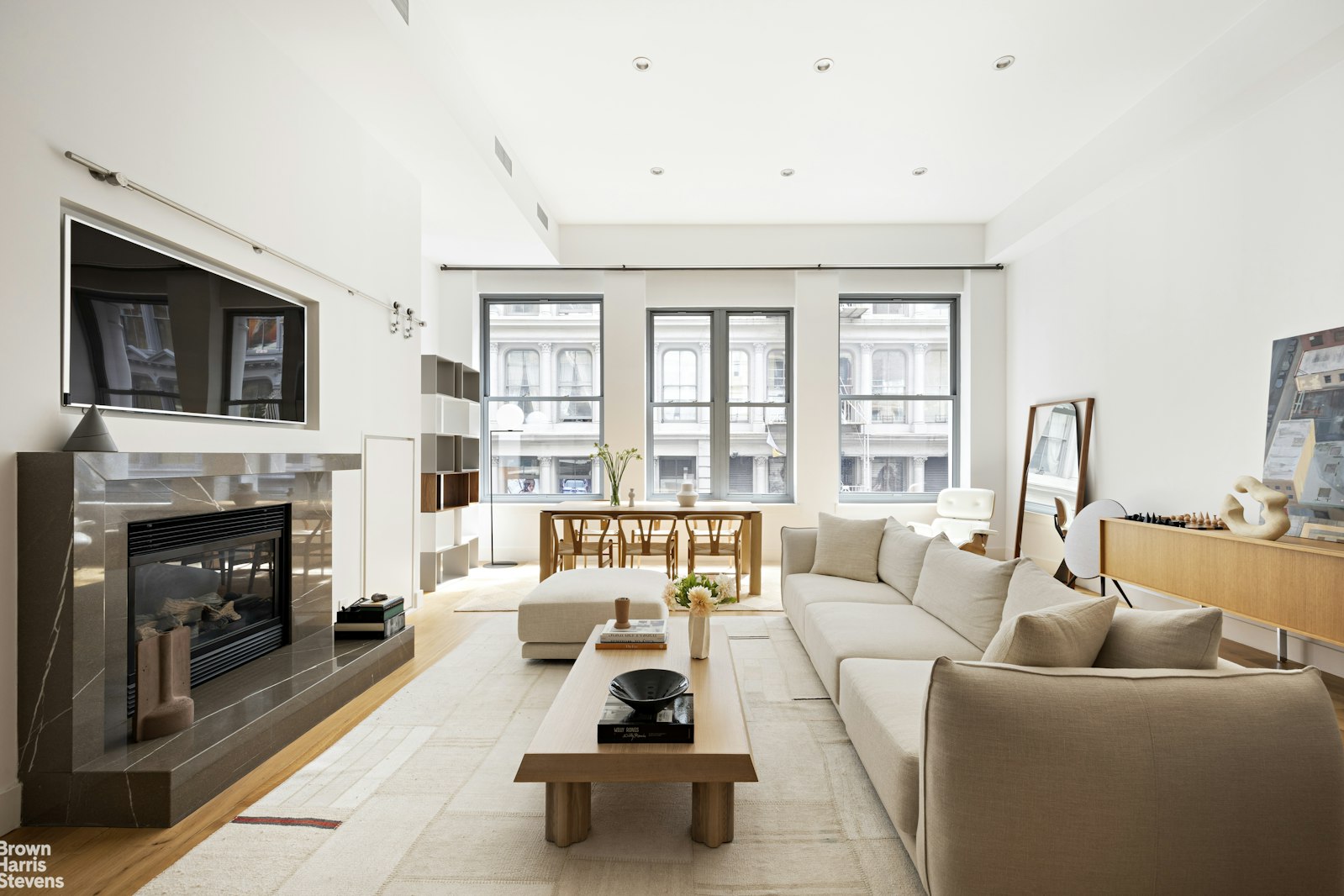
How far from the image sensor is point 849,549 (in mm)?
4320

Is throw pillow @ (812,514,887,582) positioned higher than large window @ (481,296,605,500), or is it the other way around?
large window @ (481,296,605,500)

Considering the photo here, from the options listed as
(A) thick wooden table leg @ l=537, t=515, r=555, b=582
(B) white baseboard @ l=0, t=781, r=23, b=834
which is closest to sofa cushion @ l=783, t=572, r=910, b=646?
(A) thick wooden table leg @ l=537, t=515, r=555, b=582

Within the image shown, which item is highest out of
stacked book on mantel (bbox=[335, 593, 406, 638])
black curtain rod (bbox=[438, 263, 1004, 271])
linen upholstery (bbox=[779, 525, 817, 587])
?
black curtain rod (bbox=[438, 263, 1004, 271])

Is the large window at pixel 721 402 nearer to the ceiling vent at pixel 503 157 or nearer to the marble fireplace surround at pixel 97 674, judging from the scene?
the ceiling vent at pixel 503 157

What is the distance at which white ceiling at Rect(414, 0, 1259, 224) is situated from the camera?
3.69 meters

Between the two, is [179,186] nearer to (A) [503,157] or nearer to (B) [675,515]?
(A) [503,157]

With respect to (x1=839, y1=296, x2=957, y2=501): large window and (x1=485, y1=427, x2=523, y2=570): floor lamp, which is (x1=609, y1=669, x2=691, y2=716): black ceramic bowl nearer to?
(x1=485, y1=427, x2=523, y2=570): floor lamp

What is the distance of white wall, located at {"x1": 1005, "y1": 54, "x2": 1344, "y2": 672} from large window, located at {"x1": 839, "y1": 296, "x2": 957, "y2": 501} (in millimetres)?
1461

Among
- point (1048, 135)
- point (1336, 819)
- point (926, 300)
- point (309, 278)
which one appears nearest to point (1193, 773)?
point (1336, 819)

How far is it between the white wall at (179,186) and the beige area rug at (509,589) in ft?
5.72

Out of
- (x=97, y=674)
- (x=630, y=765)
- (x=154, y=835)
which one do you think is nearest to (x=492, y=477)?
(x=97, y=674)

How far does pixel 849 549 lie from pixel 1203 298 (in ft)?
9.61

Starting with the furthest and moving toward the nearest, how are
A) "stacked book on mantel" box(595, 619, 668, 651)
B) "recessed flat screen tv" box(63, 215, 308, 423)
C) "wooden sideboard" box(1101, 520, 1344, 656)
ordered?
1. "wooden sideboard" box(1101, 520, 1344, 656)
2. "stacked book on mantel" box(595, 619, 668, 651)
3. "recessed flat screen tv" box(63, 215, 308, 423)

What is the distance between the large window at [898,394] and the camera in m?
7.68
